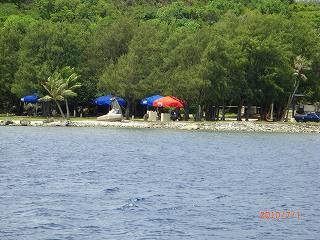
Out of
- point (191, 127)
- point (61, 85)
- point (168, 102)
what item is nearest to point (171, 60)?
point (168, 102)

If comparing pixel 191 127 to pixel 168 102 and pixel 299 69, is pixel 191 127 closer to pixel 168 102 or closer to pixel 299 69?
pixel 168 102

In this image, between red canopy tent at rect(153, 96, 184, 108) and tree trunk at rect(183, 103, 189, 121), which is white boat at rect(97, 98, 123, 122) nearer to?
red canopy tent at rect(153, 96, 184, 108)

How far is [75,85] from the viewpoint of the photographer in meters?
97.3

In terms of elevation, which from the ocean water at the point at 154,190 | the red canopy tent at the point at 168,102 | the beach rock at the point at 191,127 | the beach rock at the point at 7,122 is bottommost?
the ocean water at the point at 154,190

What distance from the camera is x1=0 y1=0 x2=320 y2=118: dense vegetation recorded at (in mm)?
93062

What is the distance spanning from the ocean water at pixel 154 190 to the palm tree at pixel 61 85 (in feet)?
84.7

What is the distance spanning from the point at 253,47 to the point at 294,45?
858 centimetres

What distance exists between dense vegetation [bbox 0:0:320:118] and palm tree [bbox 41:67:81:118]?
1.57m

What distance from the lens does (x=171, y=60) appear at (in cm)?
9438

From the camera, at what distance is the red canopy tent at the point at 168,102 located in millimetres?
92750

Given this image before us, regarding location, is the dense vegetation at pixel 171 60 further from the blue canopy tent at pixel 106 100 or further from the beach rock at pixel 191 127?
the beach rock at pixel 191 127

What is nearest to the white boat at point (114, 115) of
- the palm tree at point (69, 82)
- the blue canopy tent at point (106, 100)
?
the palm tree at point (69, 82)

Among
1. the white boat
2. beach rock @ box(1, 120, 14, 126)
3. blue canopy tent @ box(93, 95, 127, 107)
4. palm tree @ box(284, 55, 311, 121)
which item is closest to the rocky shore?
beach rock @ box(1, 120, 14, 126)

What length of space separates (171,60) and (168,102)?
4924mm
